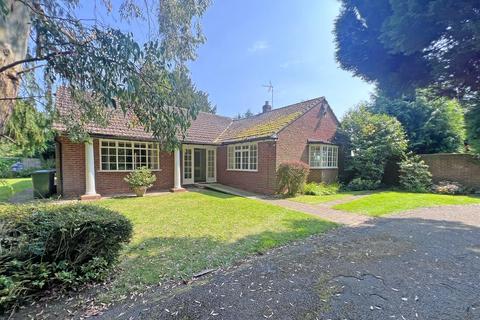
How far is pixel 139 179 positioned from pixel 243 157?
602 centimetres

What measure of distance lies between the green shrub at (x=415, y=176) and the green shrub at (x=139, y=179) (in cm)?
1500

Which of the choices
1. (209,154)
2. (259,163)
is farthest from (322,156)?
(209,154)

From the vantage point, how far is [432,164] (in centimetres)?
1552

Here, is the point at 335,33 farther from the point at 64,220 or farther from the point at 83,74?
the point at 64,220

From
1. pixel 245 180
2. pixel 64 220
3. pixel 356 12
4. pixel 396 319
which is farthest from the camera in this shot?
pixel 245 180

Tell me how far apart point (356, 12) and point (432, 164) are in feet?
46.1

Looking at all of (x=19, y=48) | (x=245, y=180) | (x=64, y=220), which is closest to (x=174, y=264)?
(x=64, y=220)

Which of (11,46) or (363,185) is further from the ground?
(11,46)

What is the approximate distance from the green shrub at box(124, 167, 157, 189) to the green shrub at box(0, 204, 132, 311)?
7899mm

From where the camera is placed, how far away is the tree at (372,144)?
15414 millimetres

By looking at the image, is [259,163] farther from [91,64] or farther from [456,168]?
[456,168]

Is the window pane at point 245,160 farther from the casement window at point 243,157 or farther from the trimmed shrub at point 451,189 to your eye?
the trimmed shrub at point 451,189

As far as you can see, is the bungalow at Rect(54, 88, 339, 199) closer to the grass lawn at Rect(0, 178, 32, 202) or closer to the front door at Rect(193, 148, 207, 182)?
the front door at Rect(193, 148, 207, 182)

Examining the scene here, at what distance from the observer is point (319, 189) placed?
13.6m
